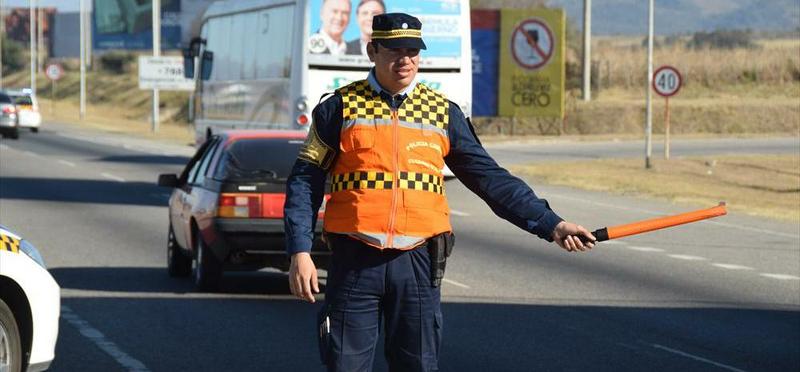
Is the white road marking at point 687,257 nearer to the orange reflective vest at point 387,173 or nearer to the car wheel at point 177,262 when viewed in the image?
the car wheel at point 177,262

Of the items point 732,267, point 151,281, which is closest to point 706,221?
point 732,267

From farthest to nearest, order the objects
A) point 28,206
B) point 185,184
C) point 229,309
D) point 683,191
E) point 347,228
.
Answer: point 683,191
point 28,206
point 185,184
point 229,309
point 347,228

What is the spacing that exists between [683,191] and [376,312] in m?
26.2

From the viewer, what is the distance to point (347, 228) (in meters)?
6.29

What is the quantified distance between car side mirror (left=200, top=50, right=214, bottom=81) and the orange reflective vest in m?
25.6

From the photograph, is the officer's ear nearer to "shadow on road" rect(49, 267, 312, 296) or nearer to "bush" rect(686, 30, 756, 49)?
"shadow on road" rect(49, 267, 312, 296)

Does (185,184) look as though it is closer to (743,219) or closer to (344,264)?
(344,264)

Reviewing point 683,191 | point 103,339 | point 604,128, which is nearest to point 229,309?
point 103,339

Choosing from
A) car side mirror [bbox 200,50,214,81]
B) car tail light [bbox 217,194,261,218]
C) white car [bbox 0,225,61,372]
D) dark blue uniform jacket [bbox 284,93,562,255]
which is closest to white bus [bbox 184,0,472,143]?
car side mirror [bbox 200,50,214,81]

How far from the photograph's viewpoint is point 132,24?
9881 centimetres

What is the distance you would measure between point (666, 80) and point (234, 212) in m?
24.6

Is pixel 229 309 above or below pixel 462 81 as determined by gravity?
below

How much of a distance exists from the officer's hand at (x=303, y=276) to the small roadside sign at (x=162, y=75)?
58.6 m

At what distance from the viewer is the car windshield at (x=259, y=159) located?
14.5 m
